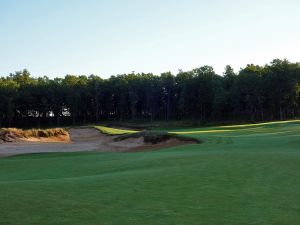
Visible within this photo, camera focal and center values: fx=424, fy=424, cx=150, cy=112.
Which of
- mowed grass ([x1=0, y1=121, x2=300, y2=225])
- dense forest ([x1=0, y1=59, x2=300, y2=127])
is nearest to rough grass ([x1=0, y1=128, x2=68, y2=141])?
mowed grass ([x1=0, y1=121, x2=300, y2=225])

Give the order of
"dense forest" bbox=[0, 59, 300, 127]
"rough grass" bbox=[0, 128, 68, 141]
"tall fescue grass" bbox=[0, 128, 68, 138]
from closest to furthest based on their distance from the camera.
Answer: "rough grass" bbox=[0, 128, 68, 141], "tall fescue grass" bbox=[0, 128, 68, 138], "dense forest" bbox=[0, 59, 300, 127]

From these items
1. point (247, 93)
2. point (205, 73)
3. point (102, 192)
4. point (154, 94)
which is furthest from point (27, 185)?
point (154, 94)

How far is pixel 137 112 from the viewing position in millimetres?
139500

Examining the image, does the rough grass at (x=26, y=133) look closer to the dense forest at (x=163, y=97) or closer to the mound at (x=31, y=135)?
the mound at (x=31, y=135)

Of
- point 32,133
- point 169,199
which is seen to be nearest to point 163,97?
point 32,133

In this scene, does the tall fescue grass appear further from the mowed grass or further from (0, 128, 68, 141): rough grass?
the mowed grass

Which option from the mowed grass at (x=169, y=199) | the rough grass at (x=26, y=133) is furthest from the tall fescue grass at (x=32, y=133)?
the mowed grass at (x=169, y=199)

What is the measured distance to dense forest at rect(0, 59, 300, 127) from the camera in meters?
106

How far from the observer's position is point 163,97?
443 ft

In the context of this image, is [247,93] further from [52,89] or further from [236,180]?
[236,180]

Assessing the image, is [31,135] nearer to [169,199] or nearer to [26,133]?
[26,133]

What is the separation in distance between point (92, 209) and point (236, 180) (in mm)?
5396

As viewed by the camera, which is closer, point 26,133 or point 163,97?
point 26,133

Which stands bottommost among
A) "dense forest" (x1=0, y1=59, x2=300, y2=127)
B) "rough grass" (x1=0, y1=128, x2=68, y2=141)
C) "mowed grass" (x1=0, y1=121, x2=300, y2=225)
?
"mowed grass" (x1=0, y1=121, x2=300, y2=225)
